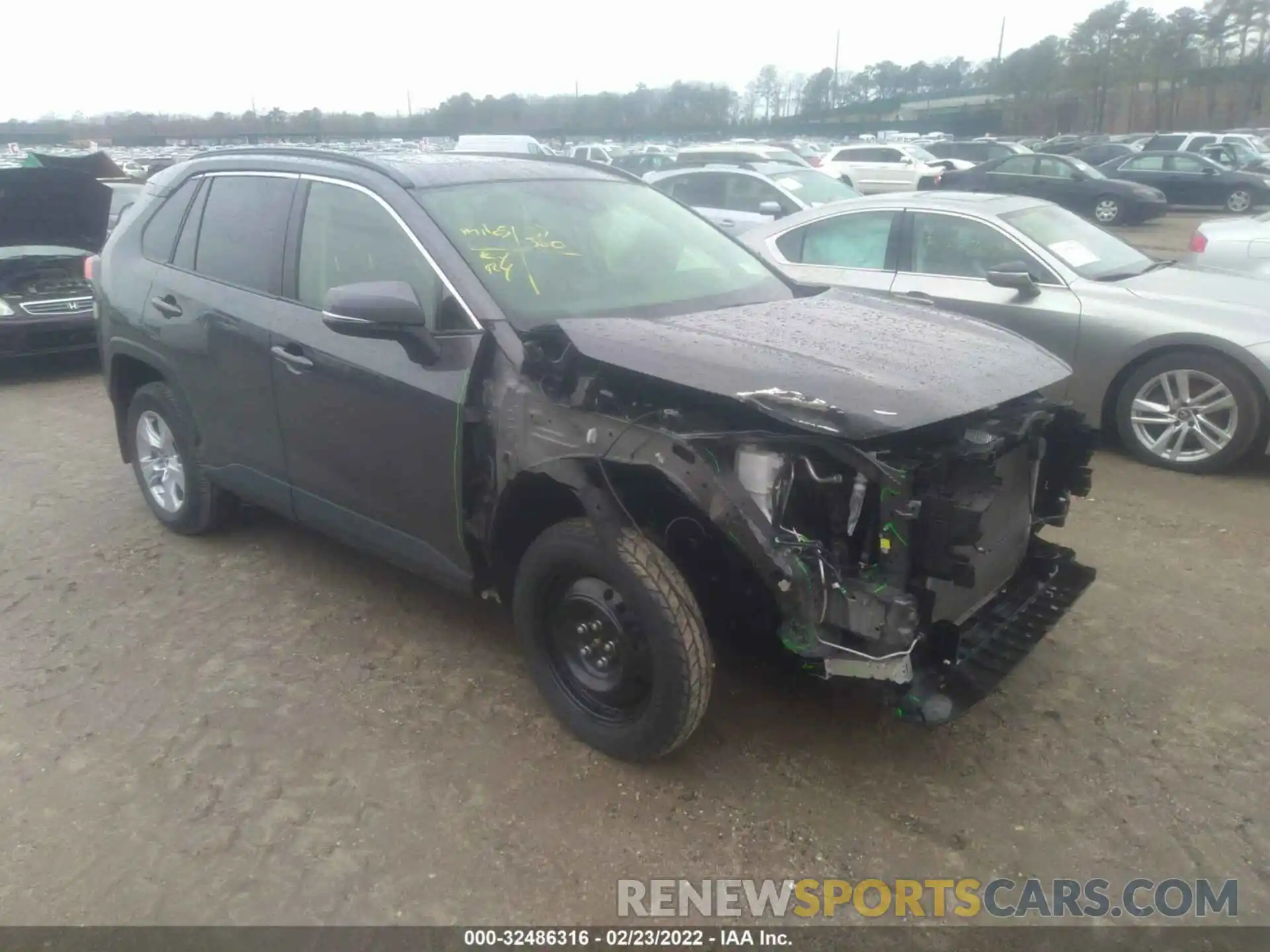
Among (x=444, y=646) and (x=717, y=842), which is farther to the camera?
(x=444, y=646)

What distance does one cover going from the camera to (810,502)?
9.60 feet

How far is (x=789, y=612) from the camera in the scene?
2.83 metres

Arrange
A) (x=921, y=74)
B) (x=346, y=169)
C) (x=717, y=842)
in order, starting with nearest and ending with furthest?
(x=717, y=842), (x=346, y=169), (x=921, y=74)

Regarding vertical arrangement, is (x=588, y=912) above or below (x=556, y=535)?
below

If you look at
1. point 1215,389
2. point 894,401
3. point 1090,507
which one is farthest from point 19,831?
point 1215,389

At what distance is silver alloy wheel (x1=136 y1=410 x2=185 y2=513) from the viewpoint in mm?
5031

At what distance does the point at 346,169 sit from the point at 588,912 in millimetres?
2880

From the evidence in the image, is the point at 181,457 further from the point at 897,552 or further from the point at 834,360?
the point at 897,552

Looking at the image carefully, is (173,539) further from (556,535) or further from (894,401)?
(894,401)

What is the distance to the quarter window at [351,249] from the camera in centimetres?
360

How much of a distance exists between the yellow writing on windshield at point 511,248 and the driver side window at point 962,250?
362cm

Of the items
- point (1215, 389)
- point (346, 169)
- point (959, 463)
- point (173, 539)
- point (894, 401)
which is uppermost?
point (346, 169)

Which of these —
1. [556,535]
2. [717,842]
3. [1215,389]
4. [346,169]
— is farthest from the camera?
[1215,389]

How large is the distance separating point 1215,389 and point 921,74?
80035 mm
